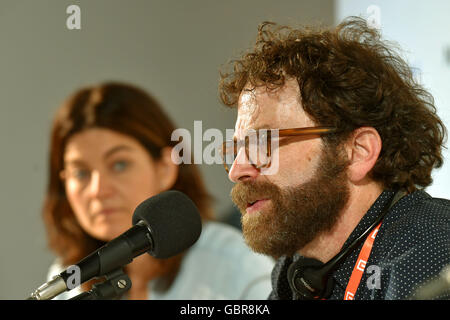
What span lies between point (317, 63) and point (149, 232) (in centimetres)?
48

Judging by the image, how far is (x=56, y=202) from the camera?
202 cm

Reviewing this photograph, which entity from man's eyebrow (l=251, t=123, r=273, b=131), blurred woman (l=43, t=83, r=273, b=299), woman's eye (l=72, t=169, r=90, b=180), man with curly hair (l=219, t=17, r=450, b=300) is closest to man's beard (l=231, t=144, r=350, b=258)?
man with curly hair (l=219, t=17, r=450, b=300)

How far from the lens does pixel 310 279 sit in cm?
96

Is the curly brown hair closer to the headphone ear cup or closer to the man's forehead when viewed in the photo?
the man's forehead

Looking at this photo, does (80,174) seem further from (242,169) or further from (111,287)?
(111,287)

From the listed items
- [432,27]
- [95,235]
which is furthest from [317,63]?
[95,235]

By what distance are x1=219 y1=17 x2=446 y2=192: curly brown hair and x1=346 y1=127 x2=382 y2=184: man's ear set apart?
2cm

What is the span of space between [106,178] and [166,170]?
0.23 metres

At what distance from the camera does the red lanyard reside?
88 centimetres

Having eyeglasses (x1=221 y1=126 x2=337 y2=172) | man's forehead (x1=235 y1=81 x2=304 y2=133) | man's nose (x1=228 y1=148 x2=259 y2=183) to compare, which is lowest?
man's nose (x1=228 y1=148 x2=259 y2=183)

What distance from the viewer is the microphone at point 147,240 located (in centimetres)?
70

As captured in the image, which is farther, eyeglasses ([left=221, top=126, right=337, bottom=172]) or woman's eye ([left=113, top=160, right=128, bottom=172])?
woman's eye ([left=113, top=160, right=128, bottom=172])

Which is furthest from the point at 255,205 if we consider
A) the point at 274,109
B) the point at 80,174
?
the point at 80,174
